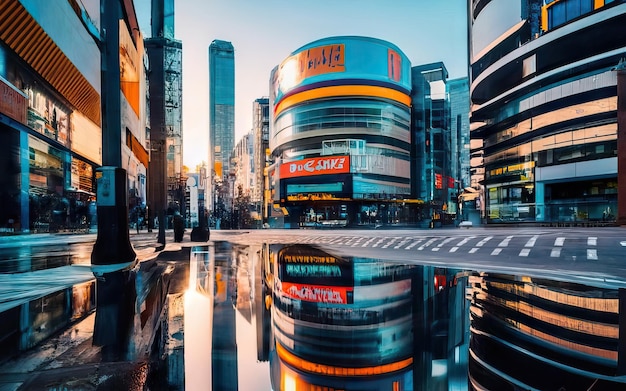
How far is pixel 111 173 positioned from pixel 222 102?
550 feet

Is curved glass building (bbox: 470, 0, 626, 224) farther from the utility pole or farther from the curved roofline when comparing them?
the utility pole

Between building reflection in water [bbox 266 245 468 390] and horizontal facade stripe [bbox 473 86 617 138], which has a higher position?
horizontal facade stripe [bbox 473 86 617 138]

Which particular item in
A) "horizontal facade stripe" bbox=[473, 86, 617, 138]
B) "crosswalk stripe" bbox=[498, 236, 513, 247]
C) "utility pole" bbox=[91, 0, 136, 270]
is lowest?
"crosswalk stripe" bbox=[498, 236, 513, 247]

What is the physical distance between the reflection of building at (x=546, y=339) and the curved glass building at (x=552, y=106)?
1278 inches

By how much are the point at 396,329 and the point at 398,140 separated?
62.4 meters

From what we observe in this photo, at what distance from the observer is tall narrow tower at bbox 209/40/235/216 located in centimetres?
15450

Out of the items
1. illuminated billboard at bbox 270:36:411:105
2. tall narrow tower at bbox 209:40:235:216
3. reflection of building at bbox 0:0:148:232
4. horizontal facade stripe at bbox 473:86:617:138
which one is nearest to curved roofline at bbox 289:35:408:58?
illuminated billboard at bbox 270:36:411:105

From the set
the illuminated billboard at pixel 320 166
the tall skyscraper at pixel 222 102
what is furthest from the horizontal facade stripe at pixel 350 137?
the tall skyscraper at pixel 222 102

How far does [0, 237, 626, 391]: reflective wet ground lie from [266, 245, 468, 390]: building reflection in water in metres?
0.02

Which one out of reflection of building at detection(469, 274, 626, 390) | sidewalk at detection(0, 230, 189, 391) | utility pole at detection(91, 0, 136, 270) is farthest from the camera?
utility pole at detection(91, 0, 136, 270)

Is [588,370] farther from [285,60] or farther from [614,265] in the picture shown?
[285,60]

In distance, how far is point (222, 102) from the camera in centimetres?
16850

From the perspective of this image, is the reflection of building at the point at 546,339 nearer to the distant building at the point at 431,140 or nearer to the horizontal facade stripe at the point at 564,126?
the horizontal facade stripe at the point at 564,126

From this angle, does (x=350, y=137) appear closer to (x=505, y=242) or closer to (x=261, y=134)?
(x=261, y=134)
